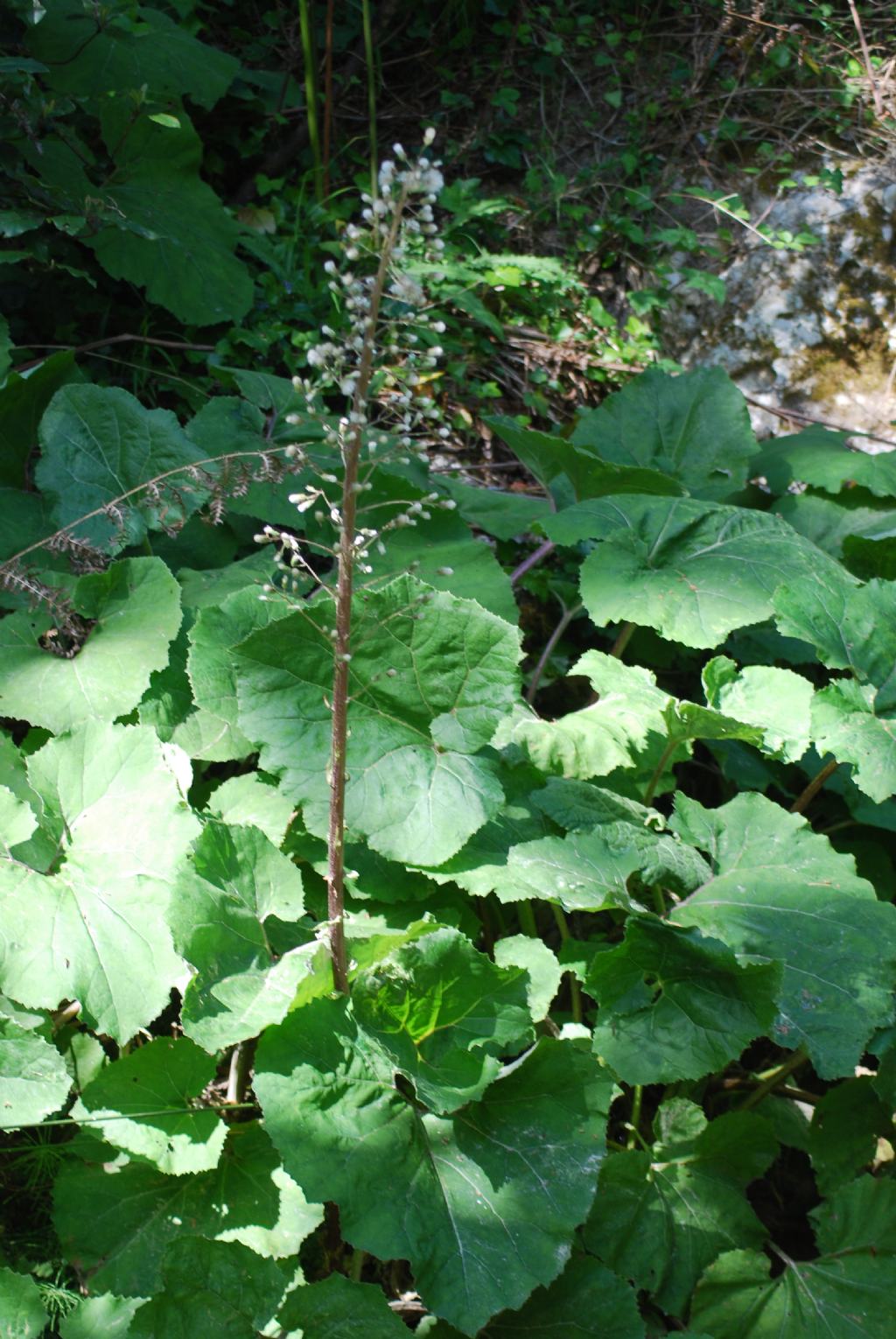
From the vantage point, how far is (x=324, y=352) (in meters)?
1.48

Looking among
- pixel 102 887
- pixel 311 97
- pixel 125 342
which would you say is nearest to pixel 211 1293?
pixel 102 887

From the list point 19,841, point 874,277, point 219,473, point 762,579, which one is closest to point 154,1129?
point 19,841

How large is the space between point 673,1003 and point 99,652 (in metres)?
1.44

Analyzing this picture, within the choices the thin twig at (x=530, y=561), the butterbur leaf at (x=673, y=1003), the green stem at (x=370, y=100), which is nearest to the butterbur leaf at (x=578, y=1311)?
the butterbur leaf at (x=673, y=1003)

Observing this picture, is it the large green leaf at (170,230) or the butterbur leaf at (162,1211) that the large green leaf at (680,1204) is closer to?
the butterbur leaf at (162,1211)

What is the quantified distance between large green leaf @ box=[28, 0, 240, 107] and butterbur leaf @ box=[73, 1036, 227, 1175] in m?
3.02

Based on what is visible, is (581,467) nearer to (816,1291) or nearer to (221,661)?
(221,661)

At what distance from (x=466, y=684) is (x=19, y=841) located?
3.04 feet

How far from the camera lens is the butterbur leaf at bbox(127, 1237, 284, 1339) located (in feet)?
5.34

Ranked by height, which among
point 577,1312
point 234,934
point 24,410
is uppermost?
point 24,410

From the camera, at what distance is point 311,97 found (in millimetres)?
4414

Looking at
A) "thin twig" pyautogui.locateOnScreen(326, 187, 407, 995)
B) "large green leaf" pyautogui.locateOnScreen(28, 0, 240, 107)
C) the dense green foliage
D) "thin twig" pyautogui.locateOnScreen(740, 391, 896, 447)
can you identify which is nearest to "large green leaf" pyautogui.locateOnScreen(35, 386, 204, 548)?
the dense green foliage

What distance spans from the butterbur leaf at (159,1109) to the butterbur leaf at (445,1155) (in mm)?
254

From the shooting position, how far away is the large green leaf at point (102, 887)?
191 centimetres
